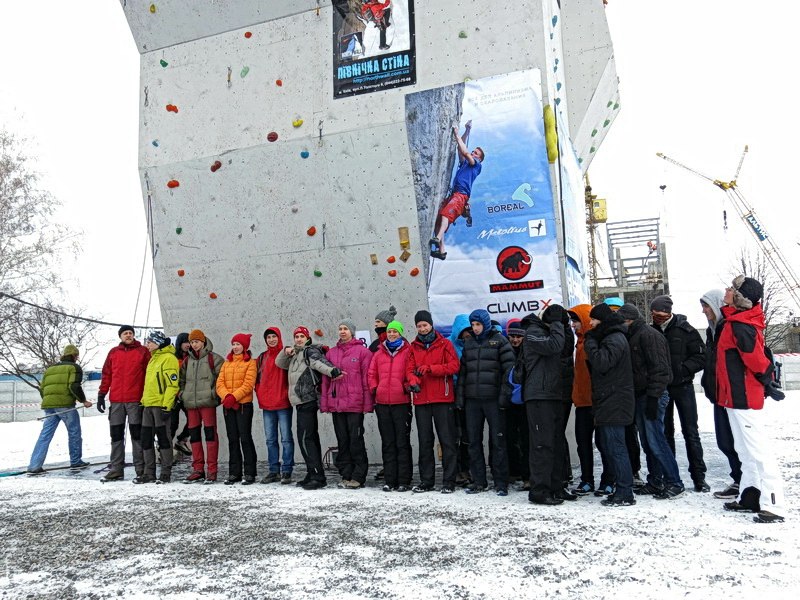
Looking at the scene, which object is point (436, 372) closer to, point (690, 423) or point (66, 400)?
point (690, 423)

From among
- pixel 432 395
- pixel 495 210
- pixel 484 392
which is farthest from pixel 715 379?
pixel 495 210

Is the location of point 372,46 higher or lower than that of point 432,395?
higher

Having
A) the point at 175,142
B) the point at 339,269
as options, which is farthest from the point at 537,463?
the point at 175,142

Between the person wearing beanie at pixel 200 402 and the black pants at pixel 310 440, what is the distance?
1076mm

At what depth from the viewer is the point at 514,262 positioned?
20.9 feet

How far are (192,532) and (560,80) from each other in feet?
18.8

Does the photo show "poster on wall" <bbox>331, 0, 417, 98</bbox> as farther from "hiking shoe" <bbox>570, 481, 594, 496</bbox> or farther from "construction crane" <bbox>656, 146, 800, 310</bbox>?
"construction crane" <bbox>656, 146, 800, 310</bbox>

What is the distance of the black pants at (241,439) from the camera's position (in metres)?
6.41

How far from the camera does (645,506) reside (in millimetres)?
4637

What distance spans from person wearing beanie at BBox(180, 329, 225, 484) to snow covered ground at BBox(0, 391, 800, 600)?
1.04 metres

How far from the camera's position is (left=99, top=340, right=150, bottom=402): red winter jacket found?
6.95 meters

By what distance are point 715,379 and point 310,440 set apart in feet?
11.7

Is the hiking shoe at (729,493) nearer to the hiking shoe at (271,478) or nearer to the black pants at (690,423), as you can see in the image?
the black pants at (690,423)

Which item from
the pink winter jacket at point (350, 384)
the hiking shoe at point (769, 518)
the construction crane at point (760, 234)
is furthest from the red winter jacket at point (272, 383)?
the construction crane at point (760, 234)
